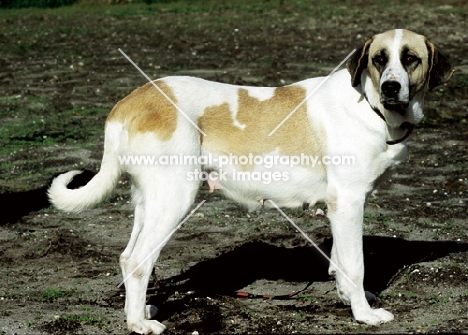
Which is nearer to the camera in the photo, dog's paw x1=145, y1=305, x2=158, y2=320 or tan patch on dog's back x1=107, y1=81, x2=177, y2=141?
tan patch on dog's back x1=107, y1=81, x2=177, y2=141

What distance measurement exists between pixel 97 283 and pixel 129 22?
1394 centimetres

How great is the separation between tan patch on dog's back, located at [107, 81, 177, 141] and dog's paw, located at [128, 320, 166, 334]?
4.25ft

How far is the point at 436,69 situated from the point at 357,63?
574 millimetres

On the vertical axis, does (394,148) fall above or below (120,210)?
above

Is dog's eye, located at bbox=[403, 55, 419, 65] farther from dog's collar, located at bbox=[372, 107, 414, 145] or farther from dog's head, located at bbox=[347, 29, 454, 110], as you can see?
dog's collar, located at bbox=[372, 107, 414, 145]

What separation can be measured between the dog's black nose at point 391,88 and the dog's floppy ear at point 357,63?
369 mm

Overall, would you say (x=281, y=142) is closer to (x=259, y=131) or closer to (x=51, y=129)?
(x=259, y=131)

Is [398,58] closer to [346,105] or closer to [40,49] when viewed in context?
[346,105]

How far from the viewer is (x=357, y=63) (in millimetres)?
5984

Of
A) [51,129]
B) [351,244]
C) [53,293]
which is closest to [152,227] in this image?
[53,293]

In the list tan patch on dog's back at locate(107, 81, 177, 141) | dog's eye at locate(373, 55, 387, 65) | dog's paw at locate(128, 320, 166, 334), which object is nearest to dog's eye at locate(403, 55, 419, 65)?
dog's eye at locate(373, 55, 387, 65)

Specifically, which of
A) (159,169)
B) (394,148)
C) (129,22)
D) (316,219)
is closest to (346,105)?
(394,148)

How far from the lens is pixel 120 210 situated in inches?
351

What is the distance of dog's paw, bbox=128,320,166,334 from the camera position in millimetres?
5738
